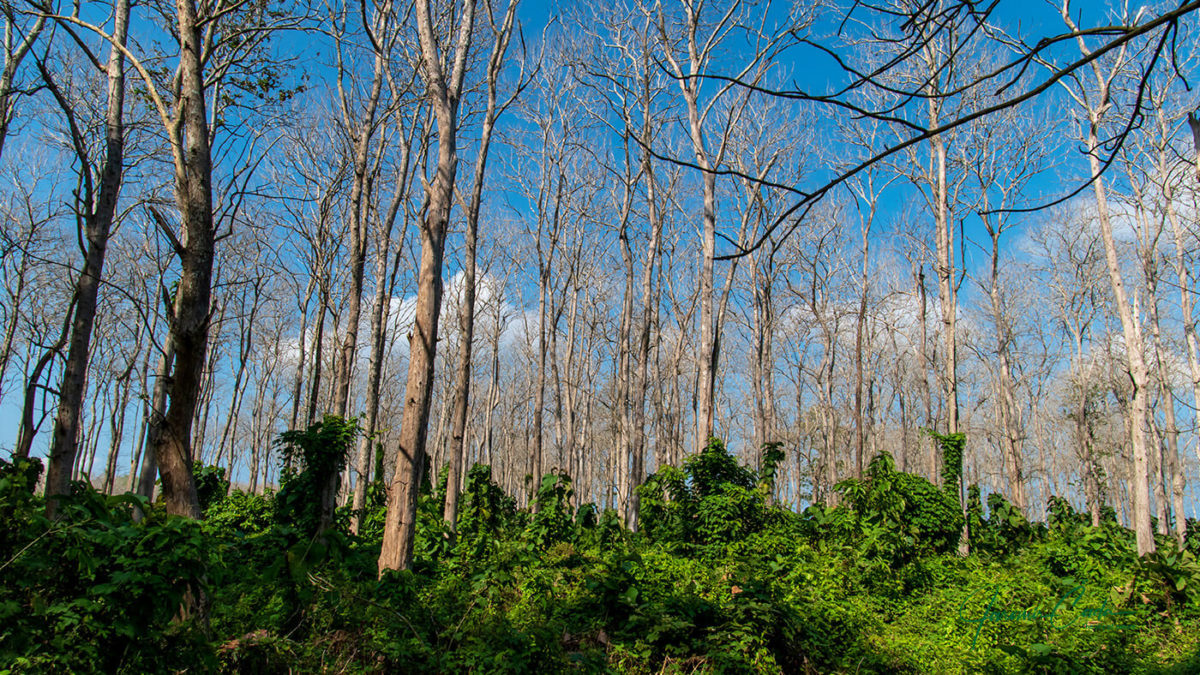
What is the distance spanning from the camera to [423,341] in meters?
6.05

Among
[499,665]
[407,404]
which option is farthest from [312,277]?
[499,665]

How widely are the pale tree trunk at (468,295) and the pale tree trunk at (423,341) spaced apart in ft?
10.1

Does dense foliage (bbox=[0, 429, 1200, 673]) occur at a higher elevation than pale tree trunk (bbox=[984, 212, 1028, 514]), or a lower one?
lower

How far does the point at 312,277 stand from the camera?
1517 centimetres

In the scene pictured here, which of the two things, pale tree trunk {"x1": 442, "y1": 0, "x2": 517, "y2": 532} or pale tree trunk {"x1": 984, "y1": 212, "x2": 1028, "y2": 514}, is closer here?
pale tree trunk {"x1": 442, "y1": 0, "x2": 517, "y2": 532}

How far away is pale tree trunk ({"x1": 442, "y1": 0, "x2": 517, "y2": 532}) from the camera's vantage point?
9.66 m

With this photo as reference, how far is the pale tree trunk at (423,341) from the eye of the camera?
5.87 metres

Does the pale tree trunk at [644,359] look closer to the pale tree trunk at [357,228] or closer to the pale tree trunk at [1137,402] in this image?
the pale tree trunk at [357,228]

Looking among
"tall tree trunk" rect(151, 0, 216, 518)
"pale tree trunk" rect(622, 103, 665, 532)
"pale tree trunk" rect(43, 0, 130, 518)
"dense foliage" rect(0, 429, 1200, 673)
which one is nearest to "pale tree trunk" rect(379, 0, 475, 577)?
"dense foliage" rect(0, 429, 1200, 673)

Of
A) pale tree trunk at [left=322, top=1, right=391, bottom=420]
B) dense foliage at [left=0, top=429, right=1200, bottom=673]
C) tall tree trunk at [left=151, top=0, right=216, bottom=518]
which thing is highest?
pale tree trunk at [left=322, top=1, right=391, bottom=420]

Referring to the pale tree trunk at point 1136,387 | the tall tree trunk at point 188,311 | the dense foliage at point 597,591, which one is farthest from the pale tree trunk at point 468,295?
the pale tree trunk at point 1136,387

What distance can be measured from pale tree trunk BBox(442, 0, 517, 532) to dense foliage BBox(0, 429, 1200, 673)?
23.1 inches

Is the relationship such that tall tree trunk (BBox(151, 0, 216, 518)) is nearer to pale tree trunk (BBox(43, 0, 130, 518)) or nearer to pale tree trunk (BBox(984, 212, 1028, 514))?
pale tree trunk (BBox(43, 0, 130, 518))

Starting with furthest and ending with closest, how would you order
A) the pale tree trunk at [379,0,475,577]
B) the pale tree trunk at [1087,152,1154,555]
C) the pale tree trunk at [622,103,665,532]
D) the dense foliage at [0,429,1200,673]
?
the pale tree trunk at [622,103,665,532]
the pale tree trunk at [1087,152,1154,555]
the pale tree trunk at [379,0,475,577]
the dense foliage at [0,429,1200,673]
